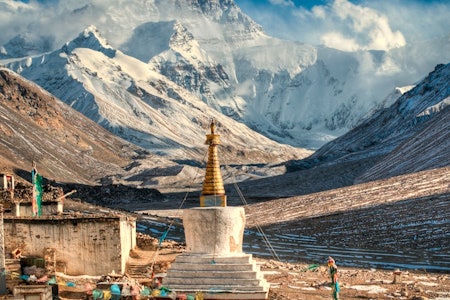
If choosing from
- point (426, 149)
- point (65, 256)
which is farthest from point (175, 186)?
point (65, 256)

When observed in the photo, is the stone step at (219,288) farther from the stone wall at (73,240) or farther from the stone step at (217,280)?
the stone wall at (73,240)

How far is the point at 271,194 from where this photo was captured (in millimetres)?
115875

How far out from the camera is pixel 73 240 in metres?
28.2

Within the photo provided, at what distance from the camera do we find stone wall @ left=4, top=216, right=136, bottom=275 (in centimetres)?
2798

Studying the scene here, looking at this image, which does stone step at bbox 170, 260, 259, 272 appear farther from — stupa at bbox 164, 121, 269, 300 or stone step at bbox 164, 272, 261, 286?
stone step at bbox 164, 272, 261, 286

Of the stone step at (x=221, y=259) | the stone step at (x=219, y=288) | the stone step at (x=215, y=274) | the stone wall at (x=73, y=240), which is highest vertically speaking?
the stone wall at (x=73, y=240)

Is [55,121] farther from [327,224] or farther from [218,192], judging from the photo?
[218,192]

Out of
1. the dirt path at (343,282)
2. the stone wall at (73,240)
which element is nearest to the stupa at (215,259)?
the dirt path at (343,282)

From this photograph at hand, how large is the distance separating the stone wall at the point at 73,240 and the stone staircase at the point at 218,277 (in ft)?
18.9

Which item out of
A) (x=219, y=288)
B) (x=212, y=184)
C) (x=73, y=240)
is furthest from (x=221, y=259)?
(x=73, y=240)

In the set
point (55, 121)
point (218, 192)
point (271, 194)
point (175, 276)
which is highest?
point (55, 121)

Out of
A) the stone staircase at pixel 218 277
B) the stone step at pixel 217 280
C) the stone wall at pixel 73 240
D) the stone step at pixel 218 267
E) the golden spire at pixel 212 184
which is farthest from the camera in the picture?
the stone wall at pixel 73 240

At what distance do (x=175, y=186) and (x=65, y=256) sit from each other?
110 meters

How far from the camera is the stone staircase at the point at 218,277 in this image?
22.4 meters
